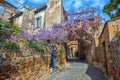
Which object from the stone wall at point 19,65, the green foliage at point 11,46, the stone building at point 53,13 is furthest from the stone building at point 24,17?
the green foliage at point 11,46

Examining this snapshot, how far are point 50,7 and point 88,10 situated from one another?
15.4ft

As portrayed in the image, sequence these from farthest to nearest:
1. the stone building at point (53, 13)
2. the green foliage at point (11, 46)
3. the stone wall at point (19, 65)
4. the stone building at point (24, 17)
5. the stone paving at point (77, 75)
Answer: the stone building at point (24, 17) → the stone building at point (53, 13) → the stone paving at point (77, 75) → the green foliage at point (11, 46) → the stone wall at point (19, 65)

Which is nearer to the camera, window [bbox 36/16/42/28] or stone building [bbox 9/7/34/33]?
window [bbox 36/16/42/28]

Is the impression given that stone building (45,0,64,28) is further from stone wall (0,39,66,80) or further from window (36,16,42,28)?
stone wall (0,39,66,80)

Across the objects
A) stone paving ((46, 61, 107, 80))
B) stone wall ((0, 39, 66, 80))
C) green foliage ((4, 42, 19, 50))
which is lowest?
stone paving ((46, 61, 107, 80))

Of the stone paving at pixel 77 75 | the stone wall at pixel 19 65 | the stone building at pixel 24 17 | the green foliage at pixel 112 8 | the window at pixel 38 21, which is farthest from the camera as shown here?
the stone building at pixel 24 17

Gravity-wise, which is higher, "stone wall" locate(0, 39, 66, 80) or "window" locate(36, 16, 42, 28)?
"window" locate(36, 16, 42, 28)

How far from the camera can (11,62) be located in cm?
344

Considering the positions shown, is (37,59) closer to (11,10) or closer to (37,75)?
(37,75)

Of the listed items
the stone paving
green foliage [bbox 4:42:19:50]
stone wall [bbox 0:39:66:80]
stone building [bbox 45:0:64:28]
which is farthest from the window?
green foliage [bbox 4:42:19:50]

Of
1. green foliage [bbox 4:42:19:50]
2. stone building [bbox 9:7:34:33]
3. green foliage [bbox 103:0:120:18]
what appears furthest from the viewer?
stone building [bbox 9:7:34:33]

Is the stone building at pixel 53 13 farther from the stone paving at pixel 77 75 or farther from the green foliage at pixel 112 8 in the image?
the stone paving at pixel 77 75

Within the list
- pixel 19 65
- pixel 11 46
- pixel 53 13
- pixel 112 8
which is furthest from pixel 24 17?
pixel 19 65

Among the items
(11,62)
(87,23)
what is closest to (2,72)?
(11,62)
